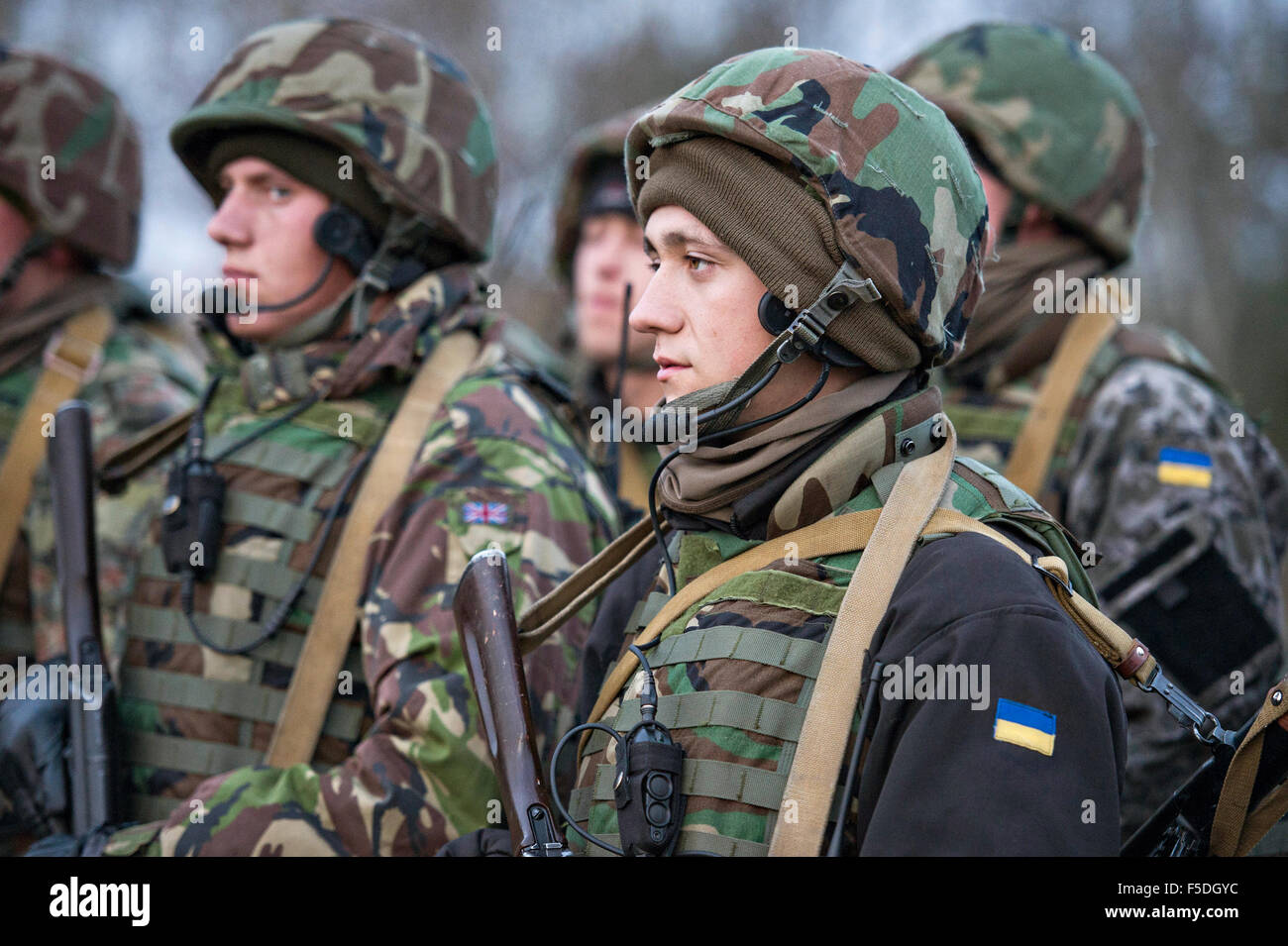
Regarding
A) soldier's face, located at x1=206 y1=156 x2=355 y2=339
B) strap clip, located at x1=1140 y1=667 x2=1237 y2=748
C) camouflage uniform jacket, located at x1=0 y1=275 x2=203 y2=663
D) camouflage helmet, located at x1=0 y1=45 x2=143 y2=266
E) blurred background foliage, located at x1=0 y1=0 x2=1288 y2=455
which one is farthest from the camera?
blurred background foliage, located at x1=0 y1=0 x2=1288 y2=455

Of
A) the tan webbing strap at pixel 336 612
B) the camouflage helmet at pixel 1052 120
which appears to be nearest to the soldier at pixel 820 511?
the tan webbing strap at pixel 336 612

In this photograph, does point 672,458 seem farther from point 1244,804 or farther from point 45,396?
point 45,396

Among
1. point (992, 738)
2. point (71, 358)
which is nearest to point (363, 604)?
point (992, 738)

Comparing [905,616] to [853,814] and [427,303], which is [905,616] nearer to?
[853,814]

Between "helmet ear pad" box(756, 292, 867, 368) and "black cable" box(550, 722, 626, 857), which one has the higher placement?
"helmet ear pad" box(756, 292, 867, 368)

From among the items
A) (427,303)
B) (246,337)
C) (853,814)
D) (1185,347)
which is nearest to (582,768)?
(853,814)

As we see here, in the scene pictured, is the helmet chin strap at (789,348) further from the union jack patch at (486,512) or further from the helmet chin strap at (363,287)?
the helmet chin strap at (363,287)

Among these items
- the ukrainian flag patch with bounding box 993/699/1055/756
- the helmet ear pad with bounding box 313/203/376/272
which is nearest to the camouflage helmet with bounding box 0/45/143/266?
the helmet ear pad with bounding box 313/203/376/272

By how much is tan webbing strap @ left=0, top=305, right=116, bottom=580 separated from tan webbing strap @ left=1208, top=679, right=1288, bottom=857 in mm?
4068

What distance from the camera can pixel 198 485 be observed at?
371 centimetres

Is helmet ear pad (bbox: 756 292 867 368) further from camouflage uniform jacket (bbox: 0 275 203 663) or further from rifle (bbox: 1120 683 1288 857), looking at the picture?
camouflage uniform jacket (bbox: 0 275 203 663)

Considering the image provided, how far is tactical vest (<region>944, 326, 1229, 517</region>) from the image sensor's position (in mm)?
4574

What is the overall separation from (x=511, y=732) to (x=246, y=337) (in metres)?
1.87

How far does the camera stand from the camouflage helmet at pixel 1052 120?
16.3 feet
